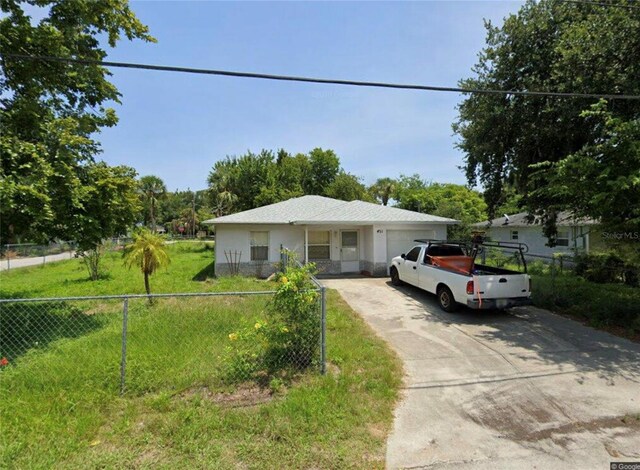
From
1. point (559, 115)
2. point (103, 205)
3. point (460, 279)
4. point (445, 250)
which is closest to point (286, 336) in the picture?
point (460, 279)

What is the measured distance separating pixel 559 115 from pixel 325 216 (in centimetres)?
849

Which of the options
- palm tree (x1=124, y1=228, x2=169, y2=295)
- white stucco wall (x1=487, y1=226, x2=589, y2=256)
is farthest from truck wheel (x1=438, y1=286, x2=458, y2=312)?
white stucco wall (x1=487, y1=226, x2=589, y2=256)

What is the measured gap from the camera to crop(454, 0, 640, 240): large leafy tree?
616 cm

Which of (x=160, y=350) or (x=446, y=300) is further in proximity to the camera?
(x=446, y=300)

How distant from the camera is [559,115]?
27.6ft

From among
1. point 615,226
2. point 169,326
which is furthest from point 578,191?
point 169,326

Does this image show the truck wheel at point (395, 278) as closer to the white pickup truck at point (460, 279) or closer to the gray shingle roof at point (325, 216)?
the white pickup truck at point (460, 279)

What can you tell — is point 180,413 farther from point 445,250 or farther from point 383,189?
point 383,189

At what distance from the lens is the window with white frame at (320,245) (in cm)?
1488

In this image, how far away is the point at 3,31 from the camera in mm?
6453

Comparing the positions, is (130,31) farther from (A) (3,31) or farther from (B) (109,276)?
(B) (109,276)

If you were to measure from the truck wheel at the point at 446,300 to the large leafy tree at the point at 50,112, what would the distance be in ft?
28.0

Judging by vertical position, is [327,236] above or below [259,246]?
above

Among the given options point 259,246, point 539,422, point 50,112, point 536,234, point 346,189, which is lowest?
point 539,422
